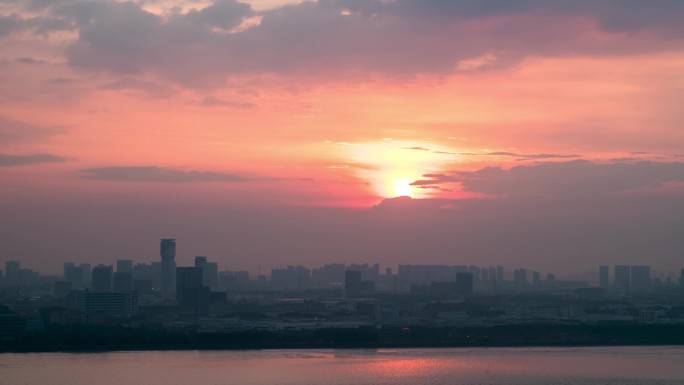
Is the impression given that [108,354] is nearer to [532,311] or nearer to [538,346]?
[538,346]

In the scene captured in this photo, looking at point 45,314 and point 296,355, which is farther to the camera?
point 45,314

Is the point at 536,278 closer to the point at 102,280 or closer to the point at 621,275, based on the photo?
the point at 621,275

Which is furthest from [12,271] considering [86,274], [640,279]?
[640,279]

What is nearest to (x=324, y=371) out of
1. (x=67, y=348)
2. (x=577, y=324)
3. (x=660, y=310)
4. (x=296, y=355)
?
(x=296, y=355)

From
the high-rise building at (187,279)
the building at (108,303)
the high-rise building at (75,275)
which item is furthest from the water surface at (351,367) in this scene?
the high-rise building at (75,275)

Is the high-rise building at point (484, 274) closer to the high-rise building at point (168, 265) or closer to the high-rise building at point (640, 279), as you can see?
the high-rise building at point (640, 279)

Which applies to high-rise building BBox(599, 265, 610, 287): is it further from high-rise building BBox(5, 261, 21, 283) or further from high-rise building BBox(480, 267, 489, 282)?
high-rise building BBox(5, 261, 21, 283)

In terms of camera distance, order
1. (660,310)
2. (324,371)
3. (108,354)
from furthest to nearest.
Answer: (660,310) → (108,354) → (324,371)
